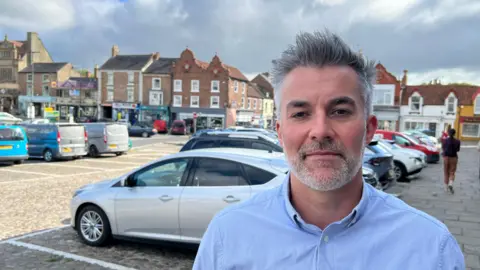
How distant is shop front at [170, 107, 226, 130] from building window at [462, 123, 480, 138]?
31.6 m

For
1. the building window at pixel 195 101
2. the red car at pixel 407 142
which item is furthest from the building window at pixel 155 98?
the red car at pixel 407 142

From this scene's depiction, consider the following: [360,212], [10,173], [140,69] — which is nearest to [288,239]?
[360,212]

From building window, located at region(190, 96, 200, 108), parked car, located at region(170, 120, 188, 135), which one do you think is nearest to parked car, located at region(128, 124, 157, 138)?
parked car, located at region(170, 120, 188, 135)

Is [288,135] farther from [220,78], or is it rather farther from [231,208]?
[220,78]

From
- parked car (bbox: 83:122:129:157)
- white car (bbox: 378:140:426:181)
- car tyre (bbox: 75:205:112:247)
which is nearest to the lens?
car tyre (bbox: 75:205:112:247)

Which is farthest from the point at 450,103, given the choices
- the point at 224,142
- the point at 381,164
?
the point at 224,142

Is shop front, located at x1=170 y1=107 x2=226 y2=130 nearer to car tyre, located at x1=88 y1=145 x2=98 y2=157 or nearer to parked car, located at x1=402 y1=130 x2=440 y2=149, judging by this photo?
parked car, located at x1=402 y1=130 x2=440 y2=149

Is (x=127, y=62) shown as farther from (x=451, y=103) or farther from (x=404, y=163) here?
(x=404, y=163)

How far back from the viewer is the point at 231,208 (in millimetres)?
1656

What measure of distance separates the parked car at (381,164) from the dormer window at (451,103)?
43.1 meters

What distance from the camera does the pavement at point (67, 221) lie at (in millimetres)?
5340

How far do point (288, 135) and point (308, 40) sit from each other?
421 millimetres

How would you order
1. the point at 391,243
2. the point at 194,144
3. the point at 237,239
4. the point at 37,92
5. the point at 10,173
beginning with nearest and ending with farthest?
the point at 391,243
the point at 237,239
the point at 194,144
the point at 10,173
the point at 37,92

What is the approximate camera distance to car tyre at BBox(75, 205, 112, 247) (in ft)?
19.4
